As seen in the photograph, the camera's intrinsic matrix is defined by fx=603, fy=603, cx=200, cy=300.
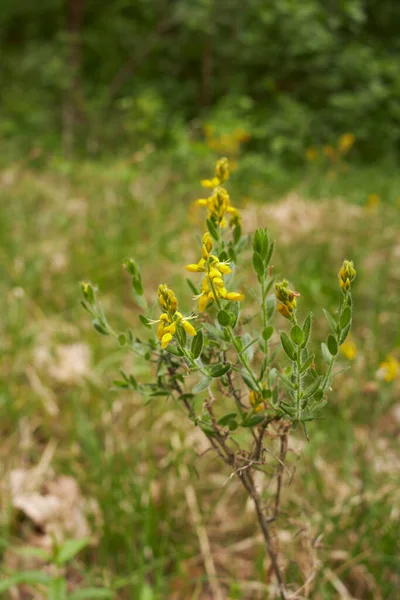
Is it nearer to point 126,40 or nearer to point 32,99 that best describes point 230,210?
point 32,99

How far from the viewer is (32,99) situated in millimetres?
6699

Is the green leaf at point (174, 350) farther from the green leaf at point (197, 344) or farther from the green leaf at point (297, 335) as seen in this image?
the green leaf at point (297, 335)

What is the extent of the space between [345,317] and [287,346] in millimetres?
72

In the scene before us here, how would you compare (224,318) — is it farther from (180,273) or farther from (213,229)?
(180,273)

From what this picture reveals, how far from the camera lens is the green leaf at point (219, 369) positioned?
72 centimetres

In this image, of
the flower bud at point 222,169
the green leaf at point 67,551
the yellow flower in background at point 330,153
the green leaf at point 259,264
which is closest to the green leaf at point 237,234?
the flower bud at point 222,169

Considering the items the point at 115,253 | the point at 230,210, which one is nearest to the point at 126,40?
Result: the point at 115,253

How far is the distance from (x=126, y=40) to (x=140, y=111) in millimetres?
2916

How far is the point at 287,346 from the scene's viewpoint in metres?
0.68

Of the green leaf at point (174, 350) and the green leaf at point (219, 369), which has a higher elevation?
the green leaf at point (174, 350)

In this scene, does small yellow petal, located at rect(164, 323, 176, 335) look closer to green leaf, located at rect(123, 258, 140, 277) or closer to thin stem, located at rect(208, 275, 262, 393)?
thin stem, located at rect(208, 275, 262, 393)

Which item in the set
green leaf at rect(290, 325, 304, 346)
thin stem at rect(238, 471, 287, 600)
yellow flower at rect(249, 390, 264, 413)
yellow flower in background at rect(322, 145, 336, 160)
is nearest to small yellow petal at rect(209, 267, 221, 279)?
green leaf at rect(290, 325, 304, 346)

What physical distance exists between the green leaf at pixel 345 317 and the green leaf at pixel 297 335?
0.05 meters

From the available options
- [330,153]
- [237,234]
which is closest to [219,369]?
[237,234]
